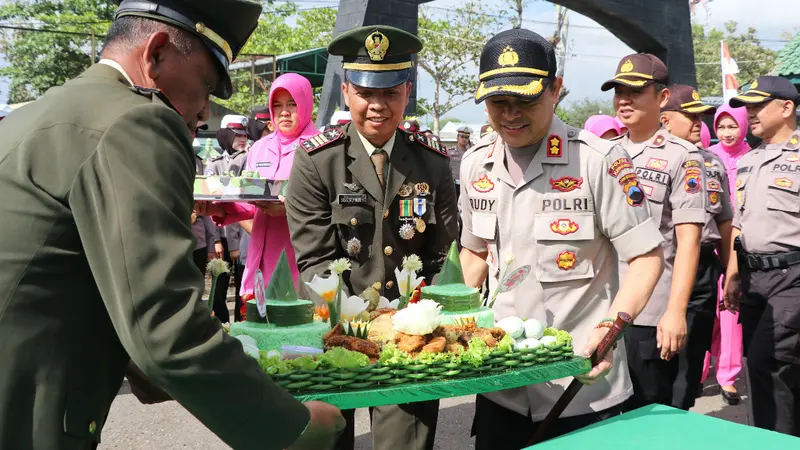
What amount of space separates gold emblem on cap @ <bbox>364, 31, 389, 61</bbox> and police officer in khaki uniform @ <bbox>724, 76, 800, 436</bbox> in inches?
99.5

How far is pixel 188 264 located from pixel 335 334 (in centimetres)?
88

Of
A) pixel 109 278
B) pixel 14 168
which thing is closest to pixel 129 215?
pixel 109 278

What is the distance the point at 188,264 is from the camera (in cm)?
132

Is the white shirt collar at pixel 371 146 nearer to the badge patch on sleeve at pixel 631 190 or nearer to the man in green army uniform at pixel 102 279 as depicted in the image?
the badge patch on sleeve at pixel 631 190

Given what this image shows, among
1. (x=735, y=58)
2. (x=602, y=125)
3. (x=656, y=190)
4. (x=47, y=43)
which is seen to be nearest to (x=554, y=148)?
(x=656, y=190)

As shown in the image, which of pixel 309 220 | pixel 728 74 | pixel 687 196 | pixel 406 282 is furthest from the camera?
pixel 728 74

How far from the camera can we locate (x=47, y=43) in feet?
85.7

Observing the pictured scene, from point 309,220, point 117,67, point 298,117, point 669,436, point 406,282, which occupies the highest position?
point 298,117

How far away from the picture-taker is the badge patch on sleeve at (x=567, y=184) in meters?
2.58

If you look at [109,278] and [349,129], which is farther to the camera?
[349,129]

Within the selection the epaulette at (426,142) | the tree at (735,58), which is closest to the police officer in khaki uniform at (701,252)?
the epaulette at (426,142)

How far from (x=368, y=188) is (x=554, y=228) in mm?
927

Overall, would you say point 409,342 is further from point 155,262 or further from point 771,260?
point 771,260

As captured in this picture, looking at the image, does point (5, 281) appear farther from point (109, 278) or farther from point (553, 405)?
point (553, 405)
